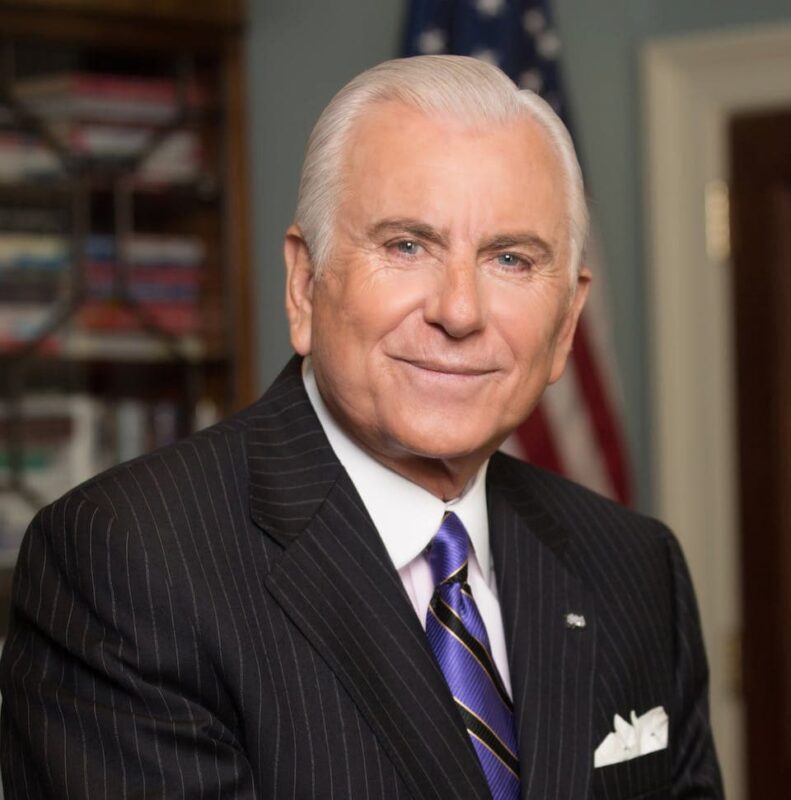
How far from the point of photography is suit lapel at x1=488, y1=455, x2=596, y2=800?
1677mm

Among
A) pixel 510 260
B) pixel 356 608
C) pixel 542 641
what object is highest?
pixel 510 260

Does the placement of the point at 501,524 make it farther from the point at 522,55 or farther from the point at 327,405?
the point at 522,55

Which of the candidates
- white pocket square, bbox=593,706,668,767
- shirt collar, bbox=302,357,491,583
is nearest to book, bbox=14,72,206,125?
shirt collar, bbox=302,357,491,583

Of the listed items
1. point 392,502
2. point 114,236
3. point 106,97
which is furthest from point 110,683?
point 106,97

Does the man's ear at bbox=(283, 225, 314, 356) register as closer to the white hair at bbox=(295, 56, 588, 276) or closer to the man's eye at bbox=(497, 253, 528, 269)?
the white hair at bbox=(295, 56, 588, 276)

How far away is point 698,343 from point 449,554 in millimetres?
2419

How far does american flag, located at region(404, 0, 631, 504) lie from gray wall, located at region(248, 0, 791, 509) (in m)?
0.24

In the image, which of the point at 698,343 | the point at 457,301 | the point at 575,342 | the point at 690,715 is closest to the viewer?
the point at 457,301

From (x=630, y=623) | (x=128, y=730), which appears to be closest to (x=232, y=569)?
(x=128, y=730)

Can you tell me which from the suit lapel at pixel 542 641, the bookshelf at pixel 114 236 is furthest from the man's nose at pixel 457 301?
the bookshelf at pixel 114 236

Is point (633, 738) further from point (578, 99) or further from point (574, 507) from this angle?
point (578, 99)

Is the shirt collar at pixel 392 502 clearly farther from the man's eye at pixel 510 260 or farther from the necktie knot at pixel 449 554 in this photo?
the man's eye at pixel 510 260

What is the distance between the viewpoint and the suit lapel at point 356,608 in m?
1.54

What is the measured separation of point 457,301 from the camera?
1562mm
